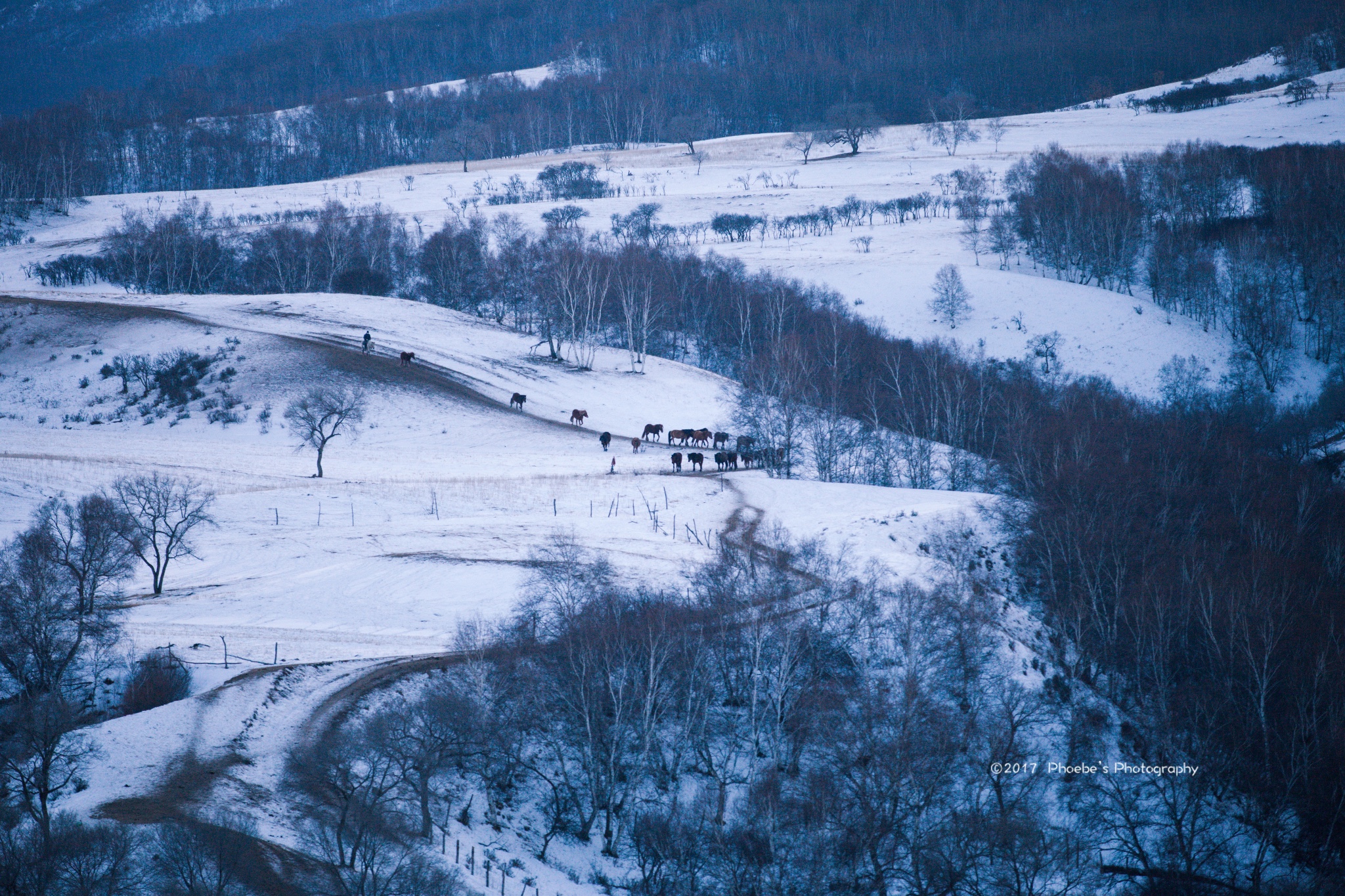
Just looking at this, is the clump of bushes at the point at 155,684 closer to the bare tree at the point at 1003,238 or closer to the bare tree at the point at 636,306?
the bare tree at the point at 636,306

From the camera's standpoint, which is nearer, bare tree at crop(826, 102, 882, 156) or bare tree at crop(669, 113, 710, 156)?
bare tree at crop(826, 102, 882, 156)

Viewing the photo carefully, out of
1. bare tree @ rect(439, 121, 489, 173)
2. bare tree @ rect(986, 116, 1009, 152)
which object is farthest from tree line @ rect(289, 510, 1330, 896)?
bare tree @ rect(439, 121, 489, 173)

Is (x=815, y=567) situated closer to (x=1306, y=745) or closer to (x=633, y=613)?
(x=633, y=613)

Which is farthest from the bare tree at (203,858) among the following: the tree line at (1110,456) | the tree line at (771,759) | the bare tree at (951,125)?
the bare tree at (951,125)

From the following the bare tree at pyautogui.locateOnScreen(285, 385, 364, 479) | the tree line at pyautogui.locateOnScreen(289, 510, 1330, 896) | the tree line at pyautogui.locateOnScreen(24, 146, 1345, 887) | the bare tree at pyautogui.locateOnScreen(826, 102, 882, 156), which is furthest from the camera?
the bare tree at pyautogui.locateOnScreen(826, 102, 882, 156)

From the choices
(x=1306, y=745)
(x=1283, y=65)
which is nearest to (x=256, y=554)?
(x=1306, y=745)

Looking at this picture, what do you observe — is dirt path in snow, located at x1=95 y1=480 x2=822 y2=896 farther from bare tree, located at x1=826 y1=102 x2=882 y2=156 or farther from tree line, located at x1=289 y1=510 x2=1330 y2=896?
bare tree, located at x1=826 y1=102 x2=882 y2=156
